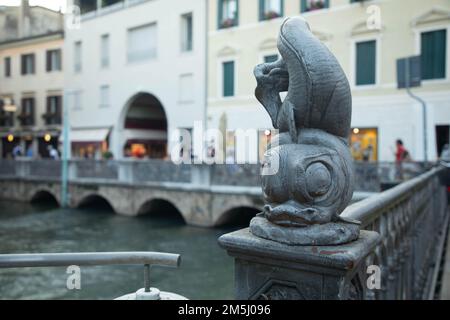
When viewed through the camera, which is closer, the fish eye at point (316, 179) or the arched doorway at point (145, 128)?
the fish eye at point (316, 179)

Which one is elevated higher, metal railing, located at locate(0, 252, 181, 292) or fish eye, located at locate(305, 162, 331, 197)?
fish eye, located at locate(305, 162, 331, 197)

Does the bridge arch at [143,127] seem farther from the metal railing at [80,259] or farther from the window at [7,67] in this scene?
the metal railing at [80,259]

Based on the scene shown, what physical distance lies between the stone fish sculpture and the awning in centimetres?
2510

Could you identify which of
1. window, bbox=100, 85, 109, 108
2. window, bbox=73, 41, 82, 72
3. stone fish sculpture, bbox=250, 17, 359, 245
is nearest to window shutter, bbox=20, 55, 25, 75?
window, bbox=73, 41, 82, 72

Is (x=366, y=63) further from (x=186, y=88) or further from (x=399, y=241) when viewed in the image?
(x=399, y=241)

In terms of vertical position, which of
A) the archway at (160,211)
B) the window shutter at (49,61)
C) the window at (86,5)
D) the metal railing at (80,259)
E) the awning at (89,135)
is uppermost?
the window at (86,5)

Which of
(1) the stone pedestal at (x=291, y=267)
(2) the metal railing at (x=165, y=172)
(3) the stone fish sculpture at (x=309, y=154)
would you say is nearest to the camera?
(1) the stone pedestal at (x=291, y=267)

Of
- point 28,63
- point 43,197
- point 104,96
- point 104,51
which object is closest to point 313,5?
point 104,51

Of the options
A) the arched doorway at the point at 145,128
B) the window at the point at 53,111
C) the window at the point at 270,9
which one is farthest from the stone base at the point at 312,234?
the window at the point at 53,111

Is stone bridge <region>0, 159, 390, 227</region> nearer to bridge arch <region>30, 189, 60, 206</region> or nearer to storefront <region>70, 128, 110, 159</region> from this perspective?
bridge arch <region>30, 189, 60, 206</region>

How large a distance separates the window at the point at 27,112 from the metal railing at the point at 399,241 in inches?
1168

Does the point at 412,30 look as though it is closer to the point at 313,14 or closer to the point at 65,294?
the point at 313,14

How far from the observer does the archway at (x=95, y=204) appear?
2053 centimetres

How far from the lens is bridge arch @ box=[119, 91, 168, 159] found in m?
26.0
